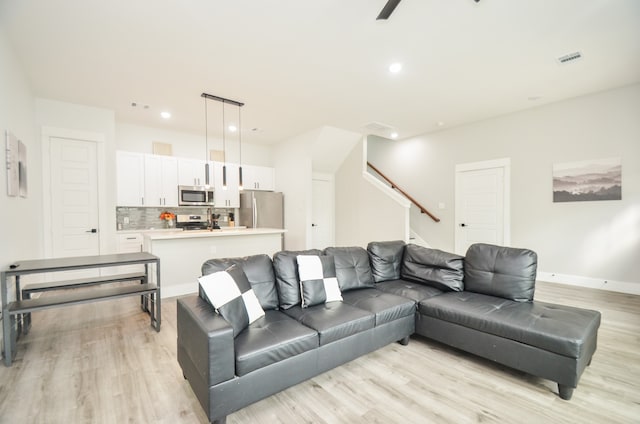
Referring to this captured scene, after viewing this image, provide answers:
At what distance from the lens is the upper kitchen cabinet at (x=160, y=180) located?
17.8ft

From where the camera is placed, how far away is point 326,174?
7.16 metres

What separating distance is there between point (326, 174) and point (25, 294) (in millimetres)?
5616

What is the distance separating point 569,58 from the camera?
3.32m

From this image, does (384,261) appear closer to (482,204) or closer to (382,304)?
(382,304)

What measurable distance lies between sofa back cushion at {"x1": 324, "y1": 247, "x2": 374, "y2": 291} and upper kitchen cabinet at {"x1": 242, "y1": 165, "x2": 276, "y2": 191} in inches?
163

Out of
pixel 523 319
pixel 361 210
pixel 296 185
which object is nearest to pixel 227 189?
pixel 296 185

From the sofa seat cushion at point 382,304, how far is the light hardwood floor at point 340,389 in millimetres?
354

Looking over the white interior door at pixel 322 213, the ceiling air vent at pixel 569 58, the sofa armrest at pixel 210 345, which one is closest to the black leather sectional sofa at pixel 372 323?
the sofa armrest at pixel 210 345

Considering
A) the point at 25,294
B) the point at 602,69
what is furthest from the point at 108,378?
the point at 602,69

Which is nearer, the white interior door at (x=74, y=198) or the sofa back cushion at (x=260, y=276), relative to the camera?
the sofa back cushion at (x=260, y=276)

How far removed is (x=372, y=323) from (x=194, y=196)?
4.83 m

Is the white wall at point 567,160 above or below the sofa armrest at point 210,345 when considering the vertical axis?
above

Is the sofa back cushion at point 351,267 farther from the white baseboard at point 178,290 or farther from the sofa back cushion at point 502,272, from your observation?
the white baseboard at point 178,290

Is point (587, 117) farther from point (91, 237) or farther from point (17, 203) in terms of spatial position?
point (91, 237)
